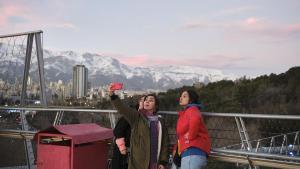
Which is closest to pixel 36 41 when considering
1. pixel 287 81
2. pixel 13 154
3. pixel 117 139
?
pixel 13 154

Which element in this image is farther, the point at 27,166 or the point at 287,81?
the point at 287,81

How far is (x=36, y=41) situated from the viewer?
1059cm

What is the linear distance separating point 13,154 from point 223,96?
21.1m

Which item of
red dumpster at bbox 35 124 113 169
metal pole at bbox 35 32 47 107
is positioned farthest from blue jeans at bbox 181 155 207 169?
metal pole at bbox 35 32 47 107

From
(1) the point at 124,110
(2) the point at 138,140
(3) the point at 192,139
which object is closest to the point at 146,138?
(2) the point at 138,140

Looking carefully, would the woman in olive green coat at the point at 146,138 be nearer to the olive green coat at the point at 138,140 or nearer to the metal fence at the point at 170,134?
the olive green coat at the point at 138,140

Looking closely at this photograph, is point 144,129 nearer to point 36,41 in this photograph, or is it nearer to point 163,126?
point 163,126

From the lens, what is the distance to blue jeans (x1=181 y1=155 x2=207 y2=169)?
199 inches

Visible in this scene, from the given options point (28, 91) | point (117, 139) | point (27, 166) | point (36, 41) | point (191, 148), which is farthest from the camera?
point (28, 91)

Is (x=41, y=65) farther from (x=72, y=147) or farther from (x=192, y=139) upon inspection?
(x=192, y=139)

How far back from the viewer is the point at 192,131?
16.5ft

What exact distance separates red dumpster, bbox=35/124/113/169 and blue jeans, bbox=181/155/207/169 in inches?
61.6

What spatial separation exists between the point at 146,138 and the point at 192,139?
23.5 inches

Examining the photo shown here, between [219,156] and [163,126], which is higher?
[163,126]
